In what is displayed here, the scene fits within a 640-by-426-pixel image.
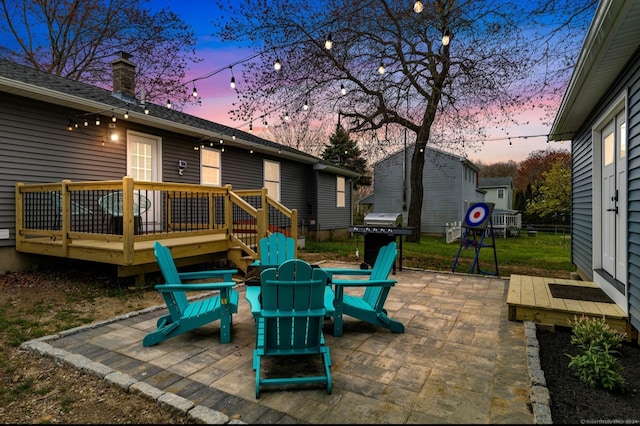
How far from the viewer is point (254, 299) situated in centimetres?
297

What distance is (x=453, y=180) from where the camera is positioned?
67.5 feet

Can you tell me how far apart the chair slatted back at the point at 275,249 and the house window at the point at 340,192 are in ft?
38.1

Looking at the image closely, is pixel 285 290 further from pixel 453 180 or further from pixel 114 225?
pixel 453 180

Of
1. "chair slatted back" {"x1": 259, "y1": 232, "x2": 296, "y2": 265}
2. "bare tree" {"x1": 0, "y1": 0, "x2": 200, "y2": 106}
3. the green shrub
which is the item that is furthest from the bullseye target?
"bare tree" {"x1": 0, "y1": 0, "x2": 200, "y2": 106}

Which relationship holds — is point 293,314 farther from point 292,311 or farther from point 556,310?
point 556,310

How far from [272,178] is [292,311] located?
10.0 meters

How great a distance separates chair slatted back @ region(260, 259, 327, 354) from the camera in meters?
2.47

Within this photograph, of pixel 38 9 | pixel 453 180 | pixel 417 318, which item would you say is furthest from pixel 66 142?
pixel 453 180

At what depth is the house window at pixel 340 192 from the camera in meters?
16.2

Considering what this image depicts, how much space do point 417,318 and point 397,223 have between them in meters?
3.29

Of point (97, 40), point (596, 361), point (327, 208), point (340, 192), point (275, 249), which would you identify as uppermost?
point (97, 40)

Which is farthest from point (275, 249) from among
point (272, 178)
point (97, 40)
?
point (97, 40)

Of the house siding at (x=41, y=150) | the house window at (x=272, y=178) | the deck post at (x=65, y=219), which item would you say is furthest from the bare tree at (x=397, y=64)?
the deck post at (x=65, y=219)

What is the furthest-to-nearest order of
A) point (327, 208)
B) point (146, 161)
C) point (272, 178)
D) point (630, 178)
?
point (327, 208), point (272, 178), point (146, 161), point (630, 178)
